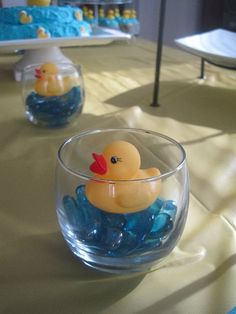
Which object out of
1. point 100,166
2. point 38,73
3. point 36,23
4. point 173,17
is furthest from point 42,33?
point 173,17

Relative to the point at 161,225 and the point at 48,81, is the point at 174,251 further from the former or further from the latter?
the point at 48,81

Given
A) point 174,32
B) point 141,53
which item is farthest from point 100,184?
point 174,32

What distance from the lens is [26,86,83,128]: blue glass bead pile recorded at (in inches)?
23.7

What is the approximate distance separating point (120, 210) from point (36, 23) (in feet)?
2.45

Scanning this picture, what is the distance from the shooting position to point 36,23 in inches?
36.1

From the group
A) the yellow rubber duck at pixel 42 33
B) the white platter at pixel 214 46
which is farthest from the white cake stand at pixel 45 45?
the white platter at pixel 214 46

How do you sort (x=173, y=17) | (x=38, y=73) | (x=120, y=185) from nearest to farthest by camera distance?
1. (x=120, y=185)
2. (x=38, y=73)
3. (x=173, y=17)

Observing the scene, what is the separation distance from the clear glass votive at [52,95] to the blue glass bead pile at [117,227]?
0.32 meters

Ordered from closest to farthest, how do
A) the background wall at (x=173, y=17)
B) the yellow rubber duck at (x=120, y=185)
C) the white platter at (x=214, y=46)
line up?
the yellow rubber duck at (x=120, y=185), the white platter at (x=214, y=46), the background wall at (x=173, y=17)

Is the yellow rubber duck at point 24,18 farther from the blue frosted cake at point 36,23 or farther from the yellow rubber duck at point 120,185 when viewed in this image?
the yellow rubber duck at point 120,185

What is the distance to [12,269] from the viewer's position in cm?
31

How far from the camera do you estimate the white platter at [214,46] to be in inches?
28.0

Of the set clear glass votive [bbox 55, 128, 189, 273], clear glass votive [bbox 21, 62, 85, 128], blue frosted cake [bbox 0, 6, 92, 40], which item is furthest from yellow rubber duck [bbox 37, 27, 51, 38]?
clear glass votive [bbox 55, 128, 189, 273]

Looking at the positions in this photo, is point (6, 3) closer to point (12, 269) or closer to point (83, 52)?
point (83, 52)
